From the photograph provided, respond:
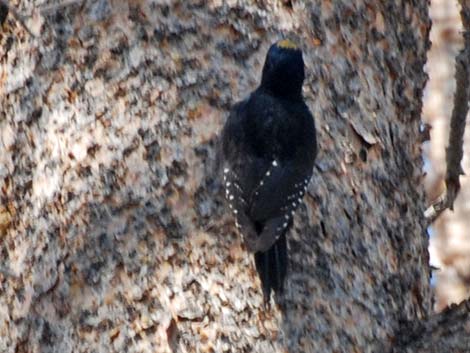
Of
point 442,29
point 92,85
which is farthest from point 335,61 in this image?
point 442,29

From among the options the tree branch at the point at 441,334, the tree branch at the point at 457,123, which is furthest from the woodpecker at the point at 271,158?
the tree branch at the point at 457,123

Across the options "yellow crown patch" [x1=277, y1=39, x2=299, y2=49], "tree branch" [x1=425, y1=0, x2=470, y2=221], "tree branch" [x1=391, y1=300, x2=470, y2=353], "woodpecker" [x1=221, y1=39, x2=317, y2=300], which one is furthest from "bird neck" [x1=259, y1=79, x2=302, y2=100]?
"tree branch" [x1=391, y1=300, x2=470, y2=353]

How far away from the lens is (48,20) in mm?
3770

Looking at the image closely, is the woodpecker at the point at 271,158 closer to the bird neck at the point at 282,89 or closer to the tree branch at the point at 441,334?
the bird neck at the point at 282,89

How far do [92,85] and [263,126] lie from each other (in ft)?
2.13

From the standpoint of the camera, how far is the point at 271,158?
3932 mm

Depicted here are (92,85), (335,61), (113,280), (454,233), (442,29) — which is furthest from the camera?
(442,29)

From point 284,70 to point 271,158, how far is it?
383 mm

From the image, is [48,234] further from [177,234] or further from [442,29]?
[442,29]

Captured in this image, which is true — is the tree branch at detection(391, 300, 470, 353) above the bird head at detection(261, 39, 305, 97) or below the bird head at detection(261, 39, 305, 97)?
below

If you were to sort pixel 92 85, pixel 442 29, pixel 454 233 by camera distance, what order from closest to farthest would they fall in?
pixel 92 85 < pixel 454 233 < pixel 442 29

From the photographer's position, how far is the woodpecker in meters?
3.51

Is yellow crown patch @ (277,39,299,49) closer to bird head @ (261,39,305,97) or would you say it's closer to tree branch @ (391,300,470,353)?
bird head @ (261,39,305,97)

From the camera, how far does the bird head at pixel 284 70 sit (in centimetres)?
370
